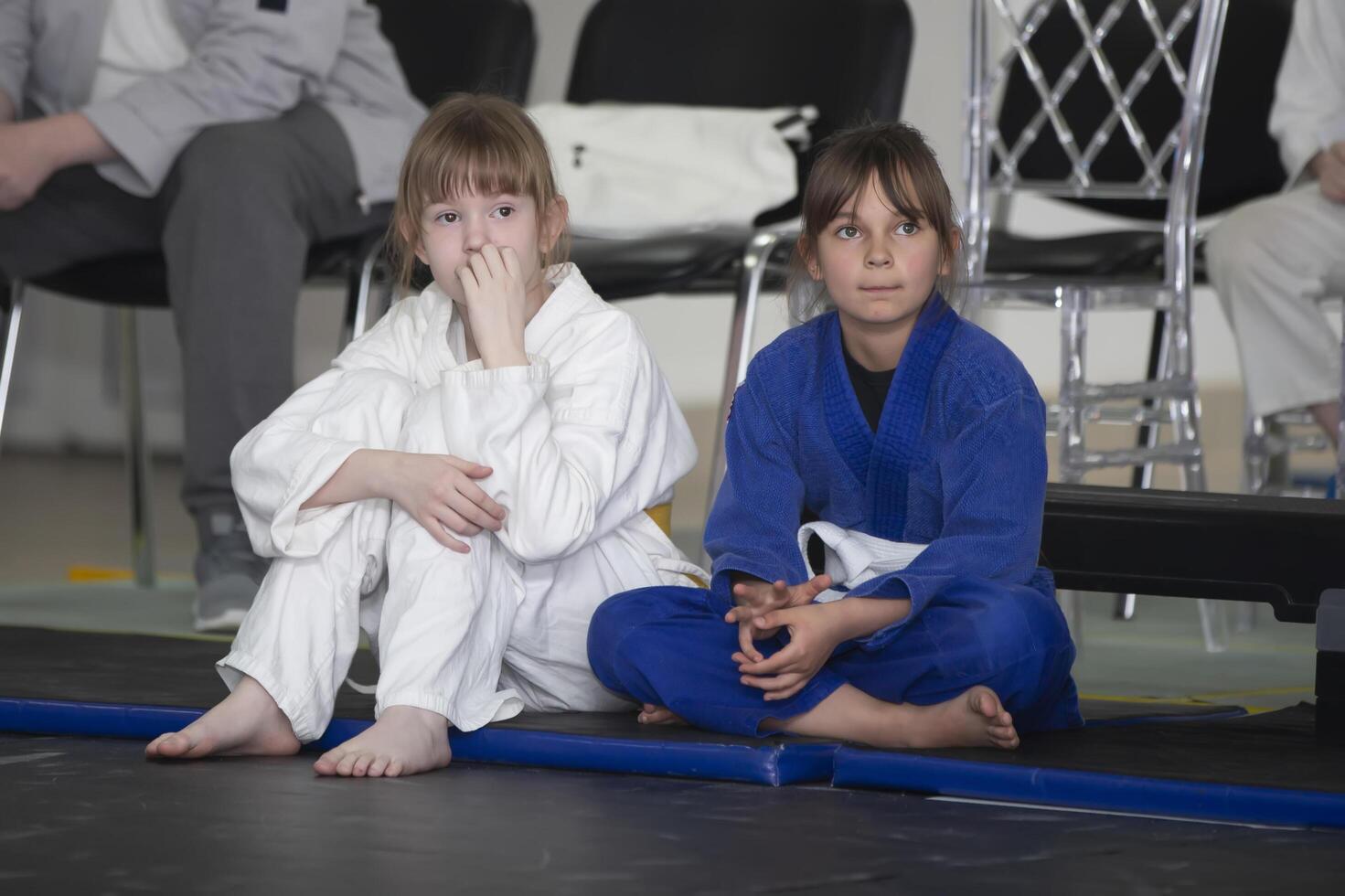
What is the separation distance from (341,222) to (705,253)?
52 centimetres

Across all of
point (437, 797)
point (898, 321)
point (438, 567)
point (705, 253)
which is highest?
point (705, 253)

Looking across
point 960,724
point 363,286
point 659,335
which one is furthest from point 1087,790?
point 659,335

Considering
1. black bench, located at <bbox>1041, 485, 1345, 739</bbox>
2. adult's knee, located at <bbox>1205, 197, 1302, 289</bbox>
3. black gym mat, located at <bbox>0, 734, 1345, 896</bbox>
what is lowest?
black gym mat, located at <bbox>0, 734, 1345, 896</bbox>

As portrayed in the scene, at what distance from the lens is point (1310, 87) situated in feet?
8.76

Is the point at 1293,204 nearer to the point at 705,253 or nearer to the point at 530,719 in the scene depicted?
the point at 705,253

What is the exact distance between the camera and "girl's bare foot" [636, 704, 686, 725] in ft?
4.80

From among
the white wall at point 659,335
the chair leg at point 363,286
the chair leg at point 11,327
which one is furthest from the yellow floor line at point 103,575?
the white wall at point 659,335

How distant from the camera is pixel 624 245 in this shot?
236cm

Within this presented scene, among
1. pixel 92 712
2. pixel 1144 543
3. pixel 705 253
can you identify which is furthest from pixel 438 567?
pixel 705 253

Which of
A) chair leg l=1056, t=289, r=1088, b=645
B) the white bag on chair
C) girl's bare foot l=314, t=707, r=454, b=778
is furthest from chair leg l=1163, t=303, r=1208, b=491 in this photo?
girl's bare foot l=314, t=707, r=454, b=778

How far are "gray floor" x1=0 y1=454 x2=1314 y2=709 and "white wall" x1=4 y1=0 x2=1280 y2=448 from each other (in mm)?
1426

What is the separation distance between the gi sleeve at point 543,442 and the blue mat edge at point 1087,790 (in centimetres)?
31

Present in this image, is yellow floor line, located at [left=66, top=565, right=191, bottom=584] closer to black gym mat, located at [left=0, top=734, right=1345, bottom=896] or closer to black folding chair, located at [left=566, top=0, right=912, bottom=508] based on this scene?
black folding chair, located at [left=566, top=0, right=912, bottom=508]

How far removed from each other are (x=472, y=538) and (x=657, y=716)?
22cm
